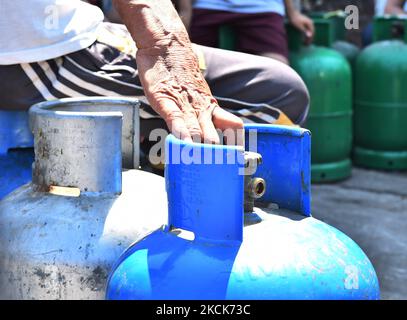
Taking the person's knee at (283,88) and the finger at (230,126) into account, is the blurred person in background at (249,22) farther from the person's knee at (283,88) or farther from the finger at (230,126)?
the finger at (230,126)

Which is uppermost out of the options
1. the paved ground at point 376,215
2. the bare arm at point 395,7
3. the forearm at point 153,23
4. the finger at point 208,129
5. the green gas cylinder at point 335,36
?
the forearm at point 153,23

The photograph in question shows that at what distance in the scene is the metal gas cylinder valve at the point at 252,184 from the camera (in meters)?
1.41

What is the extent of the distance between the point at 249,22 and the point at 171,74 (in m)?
2.11

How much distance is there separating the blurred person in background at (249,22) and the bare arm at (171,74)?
1923mm

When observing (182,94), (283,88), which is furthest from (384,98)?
(182,94)

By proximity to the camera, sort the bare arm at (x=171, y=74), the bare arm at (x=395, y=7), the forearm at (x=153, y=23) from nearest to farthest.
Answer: the bare arm at (x=171, y=74) → the forearm at (x=153, y=23) → the bare arm at (x=395, y=7)

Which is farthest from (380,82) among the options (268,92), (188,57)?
(188,57)

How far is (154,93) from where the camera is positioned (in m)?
1.61

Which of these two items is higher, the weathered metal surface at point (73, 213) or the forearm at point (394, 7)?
the forearm at point (394, 7)

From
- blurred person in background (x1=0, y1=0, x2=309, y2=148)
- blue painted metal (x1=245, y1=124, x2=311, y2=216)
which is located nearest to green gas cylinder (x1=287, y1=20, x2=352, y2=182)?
blurred person in background (x1=0, y1=0, x2=309, y2=148)

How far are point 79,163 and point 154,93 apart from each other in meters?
0.22

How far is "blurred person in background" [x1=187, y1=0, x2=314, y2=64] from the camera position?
3666 mm

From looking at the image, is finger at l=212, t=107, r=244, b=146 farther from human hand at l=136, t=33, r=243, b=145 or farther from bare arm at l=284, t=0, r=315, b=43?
bare arm at l=284, t=0, r=315, b=43

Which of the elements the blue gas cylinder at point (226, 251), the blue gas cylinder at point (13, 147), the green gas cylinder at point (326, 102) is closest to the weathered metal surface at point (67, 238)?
the blue gas cylinder at point (226, 251)
